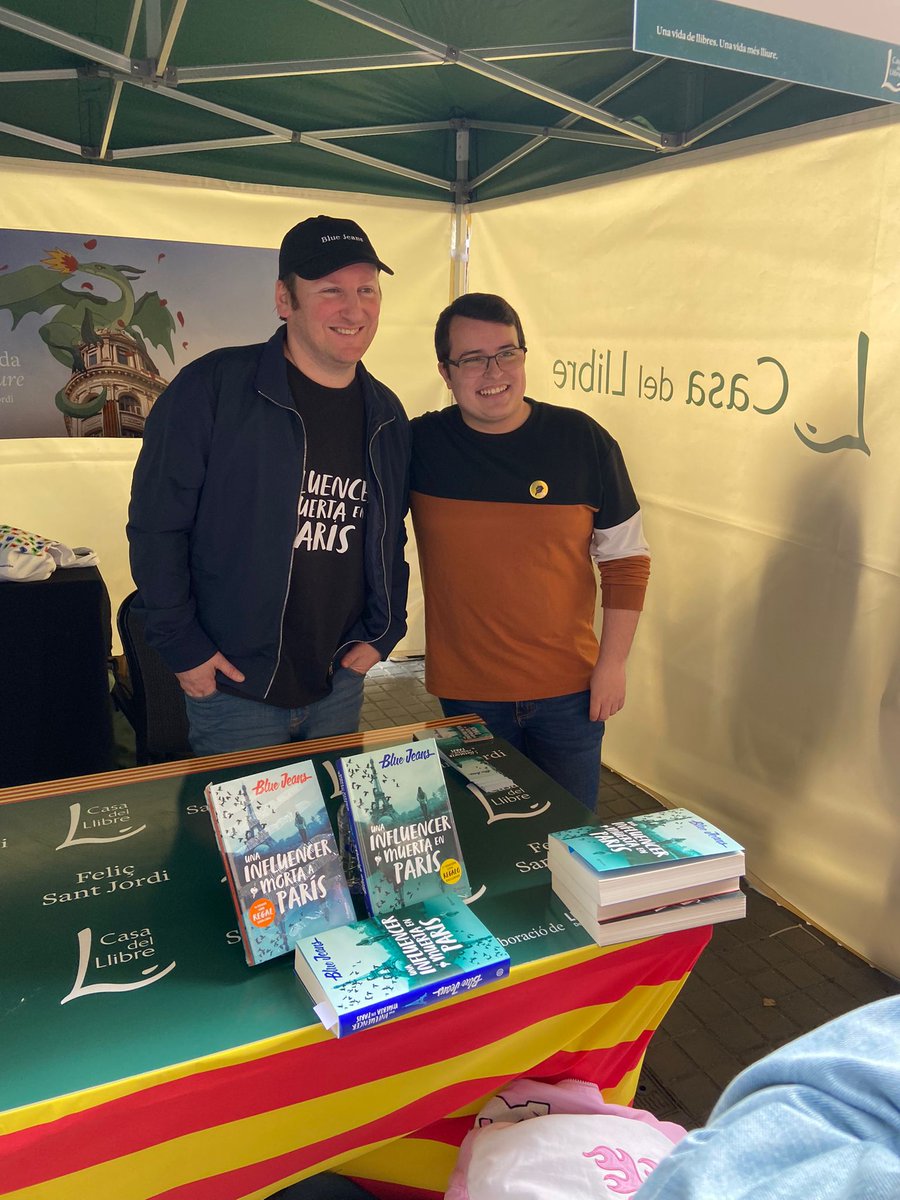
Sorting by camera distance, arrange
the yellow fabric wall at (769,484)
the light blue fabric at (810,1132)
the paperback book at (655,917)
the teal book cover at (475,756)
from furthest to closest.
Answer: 1. the yellow fabric wall at (769,484)
2. the teal book cover at (475,756)
3. the paperback book at (655,917)
4. the light blue fabric at (810,1132)

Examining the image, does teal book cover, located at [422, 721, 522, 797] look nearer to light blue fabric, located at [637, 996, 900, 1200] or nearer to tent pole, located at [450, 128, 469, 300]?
light blue fabric, located at [637, 996, 900, 1200]

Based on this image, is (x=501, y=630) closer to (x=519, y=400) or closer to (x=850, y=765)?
(x=519, y=400)

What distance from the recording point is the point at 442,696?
1962 mm

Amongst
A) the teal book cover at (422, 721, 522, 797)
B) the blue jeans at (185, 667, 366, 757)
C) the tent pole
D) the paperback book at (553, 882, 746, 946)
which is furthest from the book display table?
the tent pole

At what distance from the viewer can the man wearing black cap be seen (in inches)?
64.2

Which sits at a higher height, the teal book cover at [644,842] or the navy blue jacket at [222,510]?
the navy blue jacket at [222,510]

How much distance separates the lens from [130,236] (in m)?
3.51

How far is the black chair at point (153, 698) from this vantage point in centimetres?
271

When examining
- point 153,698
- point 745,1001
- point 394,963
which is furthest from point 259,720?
point 745,1001

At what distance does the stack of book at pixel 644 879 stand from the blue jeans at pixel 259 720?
0.69 m

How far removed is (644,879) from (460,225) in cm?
343

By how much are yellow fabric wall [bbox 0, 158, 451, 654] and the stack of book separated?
9.90ft

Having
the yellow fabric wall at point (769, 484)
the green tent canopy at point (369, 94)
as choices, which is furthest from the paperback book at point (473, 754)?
the green tent canopy at point (369, 94)

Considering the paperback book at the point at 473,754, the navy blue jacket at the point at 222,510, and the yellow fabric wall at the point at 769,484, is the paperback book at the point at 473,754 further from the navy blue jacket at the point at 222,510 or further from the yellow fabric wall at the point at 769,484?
the yellow fabric wall at the point at 769,484
